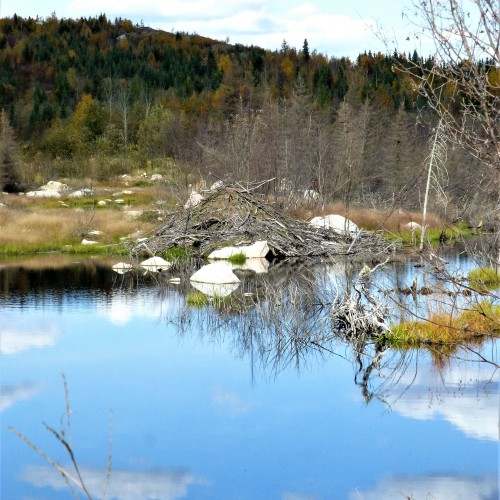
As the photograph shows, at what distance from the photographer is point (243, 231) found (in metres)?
24.5

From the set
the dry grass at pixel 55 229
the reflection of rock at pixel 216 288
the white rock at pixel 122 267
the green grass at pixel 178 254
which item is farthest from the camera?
the dry grass at pixel 55 229

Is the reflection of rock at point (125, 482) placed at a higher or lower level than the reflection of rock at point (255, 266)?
higher

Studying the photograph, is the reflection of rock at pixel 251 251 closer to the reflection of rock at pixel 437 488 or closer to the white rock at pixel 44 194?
the reflection of rock at pixel 437 488

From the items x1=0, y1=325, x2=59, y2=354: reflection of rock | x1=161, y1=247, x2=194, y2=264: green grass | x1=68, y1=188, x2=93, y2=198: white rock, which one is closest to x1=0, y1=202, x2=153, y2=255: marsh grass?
x1=161, y1=247, x2=194, y2=264: green grass

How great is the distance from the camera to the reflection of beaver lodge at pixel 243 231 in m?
24.3

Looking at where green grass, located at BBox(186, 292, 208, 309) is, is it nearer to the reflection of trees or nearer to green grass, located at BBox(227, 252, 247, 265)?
the reflection of trees

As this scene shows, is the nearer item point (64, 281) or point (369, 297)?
point (369, 297)

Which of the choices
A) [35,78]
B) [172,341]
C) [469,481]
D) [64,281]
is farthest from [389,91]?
[469,481]

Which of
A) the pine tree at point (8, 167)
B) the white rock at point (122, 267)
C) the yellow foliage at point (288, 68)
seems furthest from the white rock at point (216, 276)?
the yellow foliage at point (288, 68)

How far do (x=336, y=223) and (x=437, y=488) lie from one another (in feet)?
64.0

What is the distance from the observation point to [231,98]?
229ft

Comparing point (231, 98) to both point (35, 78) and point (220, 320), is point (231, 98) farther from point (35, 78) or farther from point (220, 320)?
point (220, 320)

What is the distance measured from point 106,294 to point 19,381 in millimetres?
6844

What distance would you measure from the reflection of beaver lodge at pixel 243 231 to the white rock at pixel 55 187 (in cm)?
2041
